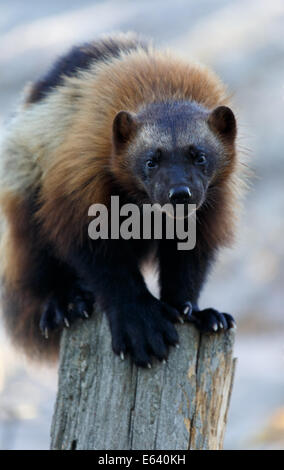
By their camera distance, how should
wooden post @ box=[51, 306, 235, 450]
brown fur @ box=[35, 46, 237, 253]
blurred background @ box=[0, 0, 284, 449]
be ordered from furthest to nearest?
1. blurred background @ box=[0, 0, 284, 449]
2. brown fur @ box=[35, 46, 237, 253]
3. wooden post @ box=[51, 306, 235, 450]

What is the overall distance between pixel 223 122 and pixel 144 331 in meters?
1.11

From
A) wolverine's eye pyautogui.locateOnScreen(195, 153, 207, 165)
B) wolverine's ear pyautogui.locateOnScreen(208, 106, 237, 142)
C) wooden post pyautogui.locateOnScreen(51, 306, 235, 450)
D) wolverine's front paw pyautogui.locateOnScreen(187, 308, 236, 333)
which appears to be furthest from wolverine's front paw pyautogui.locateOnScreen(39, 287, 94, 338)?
wolverine's ear pyautogui.locateOnScreen(208, 106, 237, 142)

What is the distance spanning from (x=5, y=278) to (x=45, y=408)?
3.85 meters

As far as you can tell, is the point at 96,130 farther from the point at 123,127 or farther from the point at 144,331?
the point at 144,331

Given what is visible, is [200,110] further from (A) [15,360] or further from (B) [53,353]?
(A) [15,360]

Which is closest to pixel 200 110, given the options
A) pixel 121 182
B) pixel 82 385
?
pixel 121 182

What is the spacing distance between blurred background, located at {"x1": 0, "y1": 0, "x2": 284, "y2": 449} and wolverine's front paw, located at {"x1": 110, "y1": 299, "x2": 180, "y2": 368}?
13.3 ft

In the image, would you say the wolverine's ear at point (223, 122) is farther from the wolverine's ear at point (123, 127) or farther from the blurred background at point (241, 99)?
the blurred background at point (241, 99)

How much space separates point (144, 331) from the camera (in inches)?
140

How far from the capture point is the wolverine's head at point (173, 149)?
11.6 feet

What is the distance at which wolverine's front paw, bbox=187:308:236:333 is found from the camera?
11.1 ft

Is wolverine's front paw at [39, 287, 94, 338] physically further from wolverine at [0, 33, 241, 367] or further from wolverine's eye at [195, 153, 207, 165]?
wolverine's eye at [195, 153, 207, 165]

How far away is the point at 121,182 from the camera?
3.86 meters

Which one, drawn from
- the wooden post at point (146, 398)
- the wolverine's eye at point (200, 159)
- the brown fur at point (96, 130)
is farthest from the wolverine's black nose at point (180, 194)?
the wooden post at point (146, 398)
